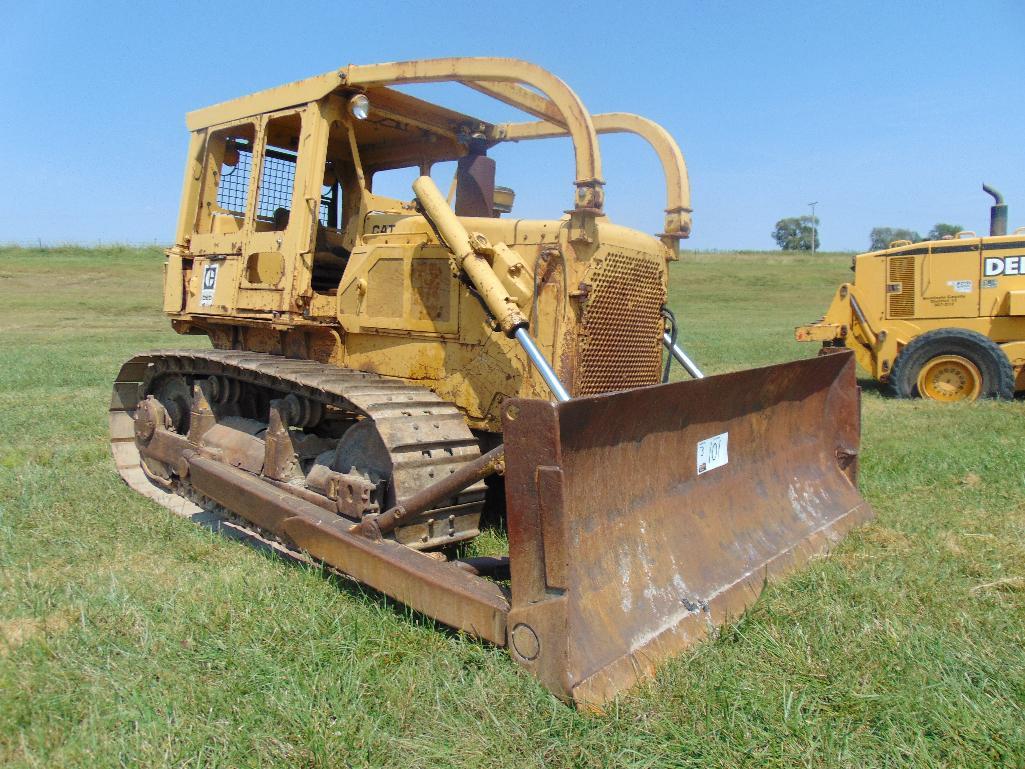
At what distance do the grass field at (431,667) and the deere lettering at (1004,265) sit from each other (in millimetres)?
6715

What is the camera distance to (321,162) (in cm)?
488

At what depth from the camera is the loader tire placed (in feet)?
32.9

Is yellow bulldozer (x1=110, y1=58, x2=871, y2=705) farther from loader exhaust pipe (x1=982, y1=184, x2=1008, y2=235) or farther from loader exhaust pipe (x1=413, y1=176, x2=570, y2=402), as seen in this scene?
loader exhaust pipe (x1=982, y1=184, x2=1008, y2=235)

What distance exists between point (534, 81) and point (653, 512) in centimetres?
210

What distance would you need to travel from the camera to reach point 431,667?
2.85 meters

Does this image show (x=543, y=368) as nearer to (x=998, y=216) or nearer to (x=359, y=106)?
(x=359, y=106)

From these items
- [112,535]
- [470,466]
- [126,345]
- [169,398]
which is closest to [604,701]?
[470,466]

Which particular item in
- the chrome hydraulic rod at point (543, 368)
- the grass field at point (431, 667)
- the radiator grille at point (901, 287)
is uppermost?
the radiator grille at point (901, 287)

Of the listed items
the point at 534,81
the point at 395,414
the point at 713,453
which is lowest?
the point at 713,453

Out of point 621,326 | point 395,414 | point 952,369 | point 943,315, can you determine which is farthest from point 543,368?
point 943,315

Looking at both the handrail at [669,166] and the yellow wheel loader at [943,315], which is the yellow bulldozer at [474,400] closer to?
the handrail at [669,166]

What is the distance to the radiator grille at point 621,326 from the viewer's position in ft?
13.3

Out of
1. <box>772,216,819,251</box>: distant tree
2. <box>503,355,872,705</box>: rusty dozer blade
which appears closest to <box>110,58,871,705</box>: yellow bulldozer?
<box>503,355,872,705</box>: rusty dozer blade

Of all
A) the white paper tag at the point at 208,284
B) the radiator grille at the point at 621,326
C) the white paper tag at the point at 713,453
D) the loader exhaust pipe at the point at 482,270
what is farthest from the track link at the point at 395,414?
the white paper tag at the point at 713,453
